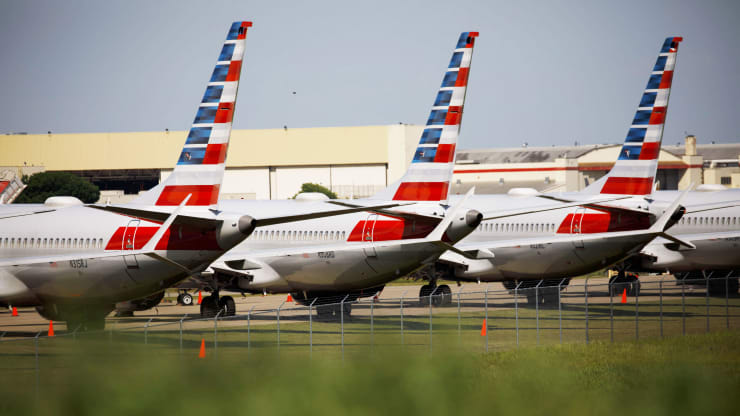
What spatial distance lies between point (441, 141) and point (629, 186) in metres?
10.6

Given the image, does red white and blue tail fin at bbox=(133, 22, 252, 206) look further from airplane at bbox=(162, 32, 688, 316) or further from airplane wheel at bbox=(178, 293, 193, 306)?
airplane wheel at bbox=(178, 293, 193, 306)

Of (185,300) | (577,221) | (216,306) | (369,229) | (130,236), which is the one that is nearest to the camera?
(130,236)

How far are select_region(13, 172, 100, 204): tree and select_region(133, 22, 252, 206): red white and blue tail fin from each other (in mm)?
86818

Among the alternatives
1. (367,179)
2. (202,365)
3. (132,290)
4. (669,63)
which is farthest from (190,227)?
(367,179)

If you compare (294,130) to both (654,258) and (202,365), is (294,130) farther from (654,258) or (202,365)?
(202,365)

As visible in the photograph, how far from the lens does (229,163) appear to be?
136m

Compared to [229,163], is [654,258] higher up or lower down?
lower down

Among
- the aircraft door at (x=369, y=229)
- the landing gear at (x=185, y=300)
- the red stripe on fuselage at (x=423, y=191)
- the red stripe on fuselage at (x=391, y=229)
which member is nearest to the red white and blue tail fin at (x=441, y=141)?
the red stripe on fuselage at (x=423, y=191)

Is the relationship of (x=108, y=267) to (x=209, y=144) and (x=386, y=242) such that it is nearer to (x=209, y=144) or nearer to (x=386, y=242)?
(x=209, y=144)

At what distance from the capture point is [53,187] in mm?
117938

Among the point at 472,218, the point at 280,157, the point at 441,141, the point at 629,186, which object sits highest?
the point at 280,157

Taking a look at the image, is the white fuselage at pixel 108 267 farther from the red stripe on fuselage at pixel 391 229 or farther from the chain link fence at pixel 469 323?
the red stripe on fuselage at pixel 391 229

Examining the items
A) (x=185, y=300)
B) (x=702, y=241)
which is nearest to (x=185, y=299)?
(x=185, y=300)

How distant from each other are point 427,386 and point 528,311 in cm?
1886
